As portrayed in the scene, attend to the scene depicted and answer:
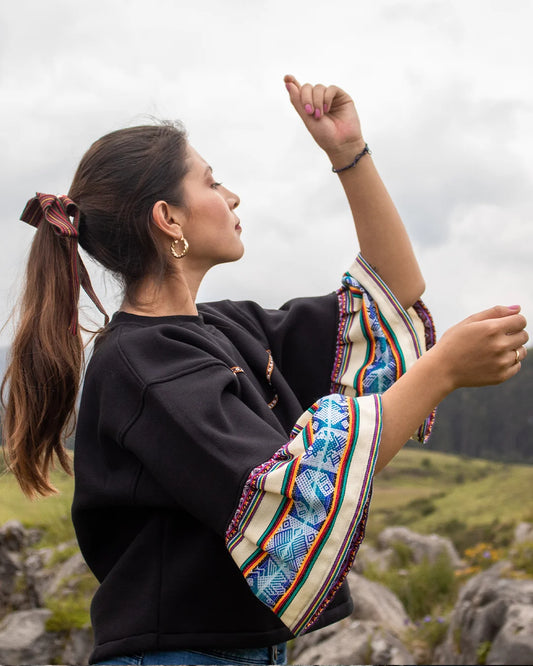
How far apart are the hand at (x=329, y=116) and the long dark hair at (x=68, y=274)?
359mm

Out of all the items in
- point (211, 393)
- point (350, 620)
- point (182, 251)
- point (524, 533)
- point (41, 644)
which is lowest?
point (41, 644)

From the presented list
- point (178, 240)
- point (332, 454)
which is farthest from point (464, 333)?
point (178, 240)

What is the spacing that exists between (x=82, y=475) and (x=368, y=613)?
3.72m

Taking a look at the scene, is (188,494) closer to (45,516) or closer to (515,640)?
(515,640)

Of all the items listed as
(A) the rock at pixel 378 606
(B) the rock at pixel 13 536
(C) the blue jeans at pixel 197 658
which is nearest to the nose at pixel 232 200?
(C) the blue jeans at pixel 197 658

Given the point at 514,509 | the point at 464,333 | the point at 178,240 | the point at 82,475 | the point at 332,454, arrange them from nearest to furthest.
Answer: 1. the point at 332,454
2. the point at 464,333
3. the point at 82,475
4. the point at 178,240
5. the point at 514,509

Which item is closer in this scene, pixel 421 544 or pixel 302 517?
pixel 302 517

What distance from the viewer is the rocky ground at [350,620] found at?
4.05 metres

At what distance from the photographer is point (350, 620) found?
15.4 feet

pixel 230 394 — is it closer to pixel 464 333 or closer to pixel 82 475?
pixel 82 475

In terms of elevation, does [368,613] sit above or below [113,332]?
below

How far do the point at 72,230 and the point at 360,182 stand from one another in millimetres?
770

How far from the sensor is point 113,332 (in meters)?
1.63

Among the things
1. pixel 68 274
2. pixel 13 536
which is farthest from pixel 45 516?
pixel 68 274
